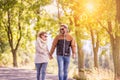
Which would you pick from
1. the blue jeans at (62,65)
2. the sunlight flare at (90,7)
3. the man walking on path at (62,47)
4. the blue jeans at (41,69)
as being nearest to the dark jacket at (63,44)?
Result: the man walking on path at (62,47)

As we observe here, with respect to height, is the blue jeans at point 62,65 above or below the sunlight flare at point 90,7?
below

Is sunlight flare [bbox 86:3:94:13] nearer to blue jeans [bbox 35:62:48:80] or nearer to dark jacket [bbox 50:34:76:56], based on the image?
blue jeans [bbox 35:62:48:80]

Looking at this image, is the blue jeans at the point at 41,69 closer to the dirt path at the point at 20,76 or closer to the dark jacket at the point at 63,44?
the dark jacket at the point at 63,44

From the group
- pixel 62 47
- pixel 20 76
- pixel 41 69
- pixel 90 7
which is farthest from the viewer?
pixel 90 7

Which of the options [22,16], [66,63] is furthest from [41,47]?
[22,16]

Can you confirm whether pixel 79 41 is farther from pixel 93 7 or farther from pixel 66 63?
pixel 66 63

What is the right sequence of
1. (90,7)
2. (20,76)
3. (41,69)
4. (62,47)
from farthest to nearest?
(90,7)
(20,76)
(41,69)
(62,47)

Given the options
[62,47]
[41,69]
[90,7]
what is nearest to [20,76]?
[41,69]

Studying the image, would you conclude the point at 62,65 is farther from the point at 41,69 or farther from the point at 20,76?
the point at 20,76

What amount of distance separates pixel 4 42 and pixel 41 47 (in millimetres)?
36851

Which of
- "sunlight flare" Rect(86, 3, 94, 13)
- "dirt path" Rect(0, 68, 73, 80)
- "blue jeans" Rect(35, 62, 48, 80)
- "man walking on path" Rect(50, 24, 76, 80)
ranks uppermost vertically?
"sunlight flare" Rect(86, 3, 94, 13)

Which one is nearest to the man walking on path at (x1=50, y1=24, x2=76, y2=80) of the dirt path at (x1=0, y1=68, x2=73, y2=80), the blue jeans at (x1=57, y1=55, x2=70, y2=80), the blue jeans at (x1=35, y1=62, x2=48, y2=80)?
the blue jeans at (x1=57, y1=55, x2=70, y2=80)

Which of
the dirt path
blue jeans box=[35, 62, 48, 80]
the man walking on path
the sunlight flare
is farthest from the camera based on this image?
the sunlight flare

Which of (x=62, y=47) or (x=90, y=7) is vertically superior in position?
(x=90, y=7)
